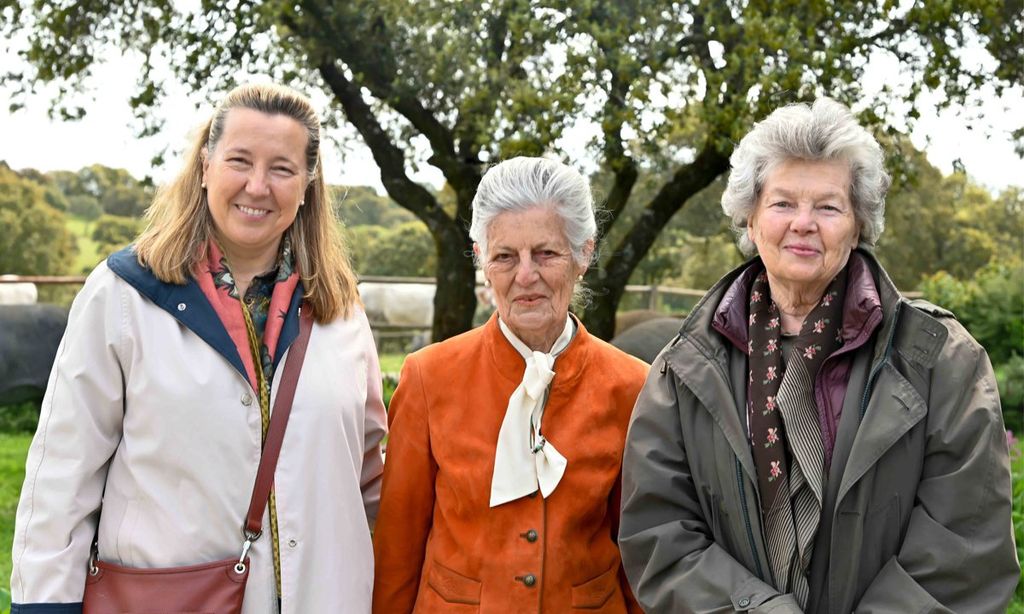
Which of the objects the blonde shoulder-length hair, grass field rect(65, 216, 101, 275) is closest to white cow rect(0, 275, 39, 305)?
the blonde shoulder-length hair

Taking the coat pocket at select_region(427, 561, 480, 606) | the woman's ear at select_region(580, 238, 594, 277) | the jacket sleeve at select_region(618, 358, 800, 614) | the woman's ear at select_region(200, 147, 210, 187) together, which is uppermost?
the woman's ear at select_region(200, 147, 210, 187)

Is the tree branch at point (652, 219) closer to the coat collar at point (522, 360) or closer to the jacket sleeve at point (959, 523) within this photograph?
the coat collar at point (522, 360)

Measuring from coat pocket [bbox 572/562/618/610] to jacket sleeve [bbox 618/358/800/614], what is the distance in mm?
184

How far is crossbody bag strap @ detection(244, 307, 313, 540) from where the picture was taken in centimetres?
249

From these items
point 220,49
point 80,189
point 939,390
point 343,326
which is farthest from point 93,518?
point 80,189

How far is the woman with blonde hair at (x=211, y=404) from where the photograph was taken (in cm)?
243

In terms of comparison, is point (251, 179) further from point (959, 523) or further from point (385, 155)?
point (385, 155)

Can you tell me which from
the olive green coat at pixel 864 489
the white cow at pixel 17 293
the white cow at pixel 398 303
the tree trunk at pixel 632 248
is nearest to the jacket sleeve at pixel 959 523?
the olive green coat at pixel 864 489

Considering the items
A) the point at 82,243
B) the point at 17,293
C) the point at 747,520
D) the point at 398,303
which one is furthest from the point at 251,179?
the point at 82,243

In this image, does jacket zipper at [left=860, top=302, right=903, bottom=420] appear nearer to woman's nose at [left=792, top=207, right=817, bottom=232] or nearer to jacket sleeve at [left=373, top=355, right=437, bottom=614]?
woman's nose at [left=792, top=207, right=817, bottom=232]

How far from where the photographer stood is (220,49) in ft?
28.8

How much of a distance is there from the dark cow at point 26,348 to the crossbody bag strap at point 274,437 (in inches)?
341

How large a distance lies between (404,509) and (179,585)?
64cm

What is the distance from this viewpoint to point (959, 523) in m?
2.24
